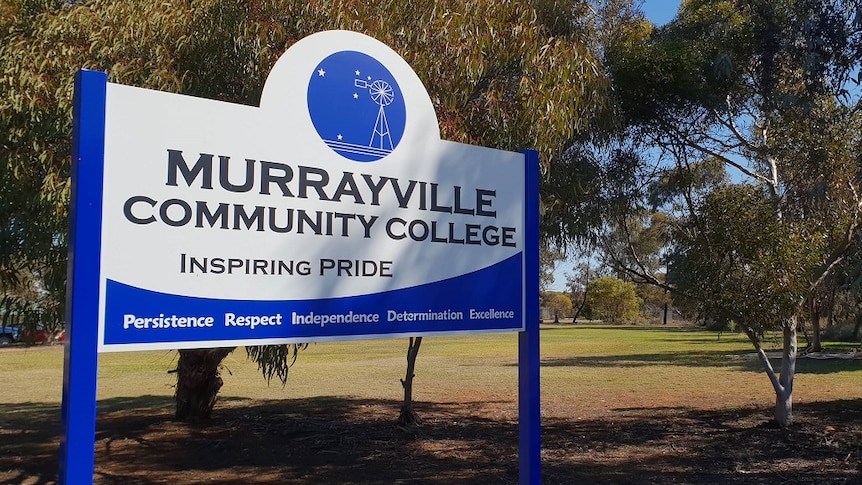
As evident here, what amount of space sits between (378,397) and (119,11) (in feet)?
38.8

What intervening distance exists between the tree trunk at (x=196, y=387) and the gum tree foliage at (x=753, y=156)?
24.1 ft

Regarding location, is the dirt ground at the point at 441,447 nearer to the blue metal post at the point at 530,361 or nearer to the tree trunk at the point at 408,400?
the tree trunk at the point at 408,400

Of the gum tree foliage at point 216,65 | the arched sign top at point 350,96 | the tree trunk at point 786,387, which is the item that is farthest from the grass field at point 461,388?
the arched sign top at point 350,96

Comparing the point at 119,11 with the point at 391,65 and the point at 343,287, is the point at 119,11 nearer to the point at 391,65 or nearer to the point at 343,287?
the point at 391,65

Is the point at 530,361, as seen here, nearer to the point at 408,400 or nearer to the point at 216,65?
the point at 216,65

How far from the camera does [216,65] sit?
7.22 m

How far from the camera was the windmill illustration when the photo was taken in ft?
14.4

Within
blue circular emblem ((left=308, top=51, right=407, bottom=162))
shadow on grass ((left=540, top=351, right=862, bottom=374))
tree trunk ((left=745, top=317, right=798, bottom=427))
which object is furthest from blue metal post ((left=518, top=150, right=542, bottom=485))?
shadow on grass ((left=540, top=351, right=862, bottom=374))

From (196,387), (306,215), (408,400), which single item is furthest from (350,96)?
(196,387)

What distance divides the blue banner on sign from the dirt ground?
4681 mm

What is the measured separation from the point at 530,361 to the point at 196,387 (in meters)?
9.14

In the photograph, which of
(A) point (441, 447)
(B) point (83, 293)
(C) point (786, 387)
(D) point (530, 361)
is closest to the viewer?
(B) point (83, 293)

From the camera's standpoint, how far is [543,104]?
25.5 feet

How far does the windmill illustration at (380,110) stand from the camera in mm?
4379
